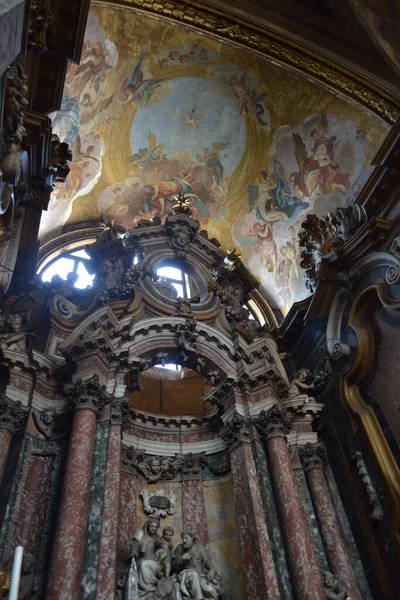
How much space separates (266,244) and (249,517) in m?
8.78

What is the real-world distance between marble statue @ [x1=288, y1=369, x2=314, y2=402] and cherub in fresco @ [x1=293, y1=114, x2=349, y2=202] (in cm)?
479

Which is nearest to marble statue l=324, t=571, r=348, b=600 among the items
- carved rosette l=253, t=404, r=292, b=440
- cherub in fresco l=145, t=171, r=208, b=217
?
carved rosette l=253, t=404, r=292, b=440

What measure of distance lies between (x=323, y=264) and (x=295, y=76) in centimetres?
509

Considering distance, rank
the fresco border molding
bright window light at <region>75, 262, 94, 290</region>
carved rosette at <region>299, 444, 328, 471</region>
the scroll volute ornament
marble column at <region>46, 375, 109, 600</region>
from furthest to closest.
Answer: bright window light at <region>75, 262, 94, 290</region> → the fresco border molding → carved rosette at <region>299, 444, 328, 471</region> → the scroll volute ornament → marble column at <region>46, 375, 109, 600</region>

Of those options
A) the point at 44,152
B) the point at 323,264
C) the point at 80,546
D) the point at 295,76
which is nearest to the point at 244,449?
the point at 80,546

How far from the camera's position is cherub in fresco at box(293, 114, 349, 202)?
1298 centimetres

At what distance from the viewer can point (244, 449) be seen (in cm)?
934

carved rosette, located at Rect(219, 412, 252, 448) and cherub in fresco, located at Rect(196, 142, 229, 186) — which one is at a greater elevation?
cherub in fresco, located at Rect(196, 142, 229, 186)

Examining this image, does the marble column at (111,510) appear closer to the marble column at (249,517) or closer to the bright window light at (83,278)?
the marble column at (249,517)

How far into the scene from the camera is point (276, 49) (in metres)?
12.9

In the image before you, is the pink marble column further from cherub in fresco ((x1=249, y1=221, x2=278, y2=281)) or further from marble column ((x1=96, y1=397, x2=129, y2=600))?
cherub in fresco ((x1=249, y1=221, x2=278, y2=281))

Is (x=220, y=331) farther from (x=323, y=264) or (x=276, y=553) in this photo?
(x=276, y=553)

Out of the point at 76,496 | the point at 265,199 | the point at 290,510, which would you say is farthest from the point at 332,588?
the point at 265,199

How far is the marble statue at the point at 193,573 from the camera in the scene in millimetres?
7855
